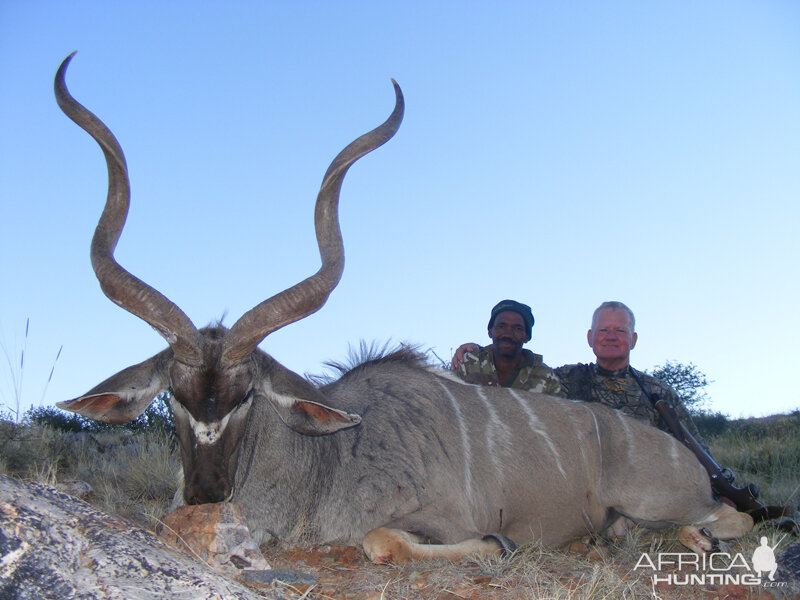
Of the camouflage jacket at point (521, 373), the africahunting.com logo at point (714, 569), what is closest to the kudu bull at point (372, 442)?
the africahunting.com logo at point (714, 569)

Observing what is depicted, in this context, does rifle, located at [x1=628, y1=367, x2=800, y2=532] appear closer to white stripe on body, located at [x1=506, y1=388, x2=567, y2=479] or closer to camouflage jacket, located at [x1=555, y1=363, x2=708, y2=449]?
camouflage jacket, located at [x1=555, y1=363, x2=708, y2=449]

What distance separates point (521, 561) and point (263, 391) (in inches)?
63.6

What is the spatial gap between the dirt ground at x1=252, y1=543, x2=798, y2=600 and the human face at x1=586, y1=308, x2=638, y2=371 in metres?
3.02

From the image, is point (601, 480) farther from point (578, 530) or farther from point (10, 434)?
point (10, 434)

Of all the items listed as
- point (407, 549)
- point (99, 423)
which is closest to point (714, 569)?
point (407, 549)

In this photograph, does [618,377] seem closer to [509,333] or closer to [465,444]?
[509,333]

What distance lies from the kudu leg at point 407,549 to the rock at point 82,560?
5.18ft

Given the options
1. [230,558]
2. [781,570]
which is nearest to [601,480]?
[781,570]

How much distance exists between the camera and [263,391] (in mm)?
4074

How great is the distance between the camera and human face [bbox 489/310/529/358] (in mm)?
6941

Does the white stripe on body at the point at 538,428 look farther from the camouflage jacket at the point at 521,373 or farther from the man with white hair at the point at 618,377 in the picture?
the man with white hair at the point at 618,377

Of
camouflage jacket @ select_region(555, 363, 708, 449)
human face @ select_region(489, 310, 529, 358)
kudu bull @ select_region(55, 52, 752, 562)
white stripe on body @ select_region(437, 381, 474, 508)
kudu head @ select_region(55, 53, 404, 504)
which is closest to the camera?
kudu head @ select_region(55, 53, 404, 504)

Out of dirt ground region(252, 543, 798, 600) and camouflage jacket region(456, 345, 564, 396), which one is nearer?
dirt ground region(252, 543, 798, 600)

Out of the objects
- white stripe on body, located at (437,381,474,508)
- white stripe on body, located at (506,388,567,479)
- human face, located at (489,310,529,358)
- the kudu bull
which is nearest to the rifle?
the kudu bull
